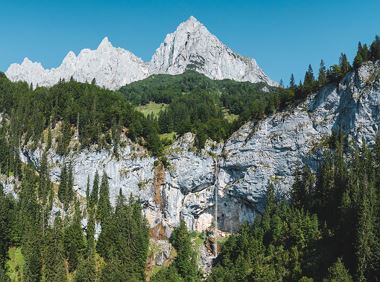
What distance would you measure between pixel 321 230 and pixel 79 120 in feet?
278

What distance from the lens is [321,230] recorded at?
107938 mm

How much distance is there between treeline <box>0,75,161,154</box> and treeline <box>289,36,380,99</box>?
48.6m

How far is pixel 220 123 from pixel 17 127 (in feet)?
221

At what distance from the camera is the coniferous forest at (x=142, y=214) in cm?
9694

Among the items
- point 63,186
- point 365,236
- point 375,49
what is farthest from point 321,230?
point 63,186

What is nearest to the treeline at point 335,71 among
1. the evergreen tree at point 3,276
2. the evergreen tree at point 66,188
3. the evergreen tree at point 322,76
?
the evergreen tree at point 322,76

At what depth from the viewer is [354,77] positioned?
134750 millimetres

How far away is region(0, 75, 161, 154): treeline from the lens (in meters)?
152

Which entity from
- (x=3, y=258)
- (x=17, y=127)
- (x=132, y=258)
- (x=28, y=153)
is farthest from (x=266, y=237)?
(x=17, y=127)

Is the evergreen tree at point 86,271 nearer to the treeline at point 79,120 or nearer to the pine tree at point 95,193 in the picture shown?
the pine tree at point 95,193

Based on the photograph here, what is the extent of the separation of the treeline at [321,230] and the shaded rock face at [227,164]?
7130 millimetres

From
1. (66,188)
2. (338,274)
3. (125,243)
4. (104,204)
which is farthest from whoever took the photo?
(66,188)

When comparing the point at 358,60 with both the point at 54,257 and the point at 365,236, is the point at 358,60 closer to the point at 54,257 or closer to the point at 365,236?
the point at 365,236

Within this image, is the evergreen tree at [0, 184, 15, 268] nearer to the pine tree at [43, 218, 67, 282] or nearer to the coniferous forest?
the coniferous forest
